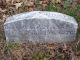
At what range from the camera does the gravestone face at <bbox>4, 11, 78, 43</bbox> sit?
406cm

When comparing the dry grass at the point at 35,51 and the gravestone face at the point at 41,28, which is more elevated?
the gravestone face at the point at 41,28

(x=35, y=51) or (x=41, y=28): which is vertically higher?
(x=41, y=28)

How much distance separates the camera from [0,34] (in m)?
4.36

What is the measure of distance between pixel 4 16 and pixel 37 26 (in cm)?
85

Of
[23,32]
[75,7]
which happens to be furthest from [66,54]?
[75,7]

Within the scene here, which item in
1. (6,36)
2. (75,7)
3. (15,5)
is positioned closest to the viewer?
(6,36)

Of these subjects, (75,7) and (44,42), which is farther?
(75,7)

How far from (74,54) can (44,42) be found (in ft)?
1.63

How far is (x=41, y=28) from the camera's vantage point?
412cm

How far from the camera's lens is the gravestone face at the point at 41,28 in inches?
160

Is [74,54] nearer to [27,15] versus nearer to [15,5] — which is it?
[27,15]

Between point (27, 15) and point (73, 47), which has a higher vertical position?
point (27, 15)

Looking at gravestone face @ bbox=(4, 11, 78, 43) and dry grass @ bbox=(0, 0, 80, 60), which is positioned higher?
gravestone face @ bbox=(4, 11, 78, 43)

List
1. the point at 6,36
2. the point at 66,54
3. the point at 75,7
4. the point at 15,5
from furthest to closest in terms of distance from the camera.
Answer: the point at 15,5 → the point at 75,7 → the point at 6,36 → the point at 66,54
